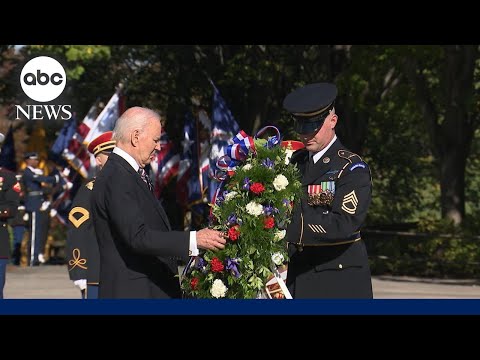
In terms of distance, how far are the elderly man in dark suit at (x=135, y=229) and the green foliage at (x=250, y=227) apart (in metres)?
0.11

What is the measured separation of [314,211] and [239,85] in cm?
2472

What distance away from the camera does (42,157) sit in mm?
29672

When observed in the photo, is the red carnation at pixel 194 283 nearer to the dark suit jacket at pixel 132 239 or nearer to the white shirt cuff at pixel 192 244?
the dark suit jacket at pixel 132 239

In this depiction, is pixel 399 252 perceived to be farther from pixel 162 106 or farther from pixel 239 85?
pixel 162 106

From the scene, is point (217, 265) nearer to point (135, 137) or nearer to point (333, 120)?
point (135, 137)

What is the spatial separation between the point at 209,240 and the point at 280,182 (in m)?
0.52

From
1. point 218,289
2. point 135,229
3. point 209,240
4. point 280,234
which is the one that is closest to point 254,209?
point 280,234

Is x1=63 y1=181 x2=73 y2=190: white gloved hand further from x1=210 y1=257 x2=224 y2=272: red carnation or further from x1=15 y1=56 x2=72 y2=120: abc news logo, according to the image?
x1=210 y1=257 x2=224 y2=272: red carnation

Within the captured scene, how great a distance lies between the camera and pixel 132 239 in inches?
233

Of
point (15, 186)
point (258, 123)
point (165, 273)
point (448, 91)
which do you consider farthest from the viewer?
point (258, 123)

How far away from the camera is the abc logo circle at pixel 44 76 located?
90.2 ft

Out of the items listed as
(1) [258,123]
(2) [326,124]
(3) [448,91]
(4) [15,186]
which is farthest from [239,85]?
(2) [326,124]

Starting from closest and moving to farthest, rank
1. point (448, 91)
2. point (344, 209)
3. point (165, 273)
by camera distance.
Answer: point (165, 273) → point (344, 209) → point (448, 91)

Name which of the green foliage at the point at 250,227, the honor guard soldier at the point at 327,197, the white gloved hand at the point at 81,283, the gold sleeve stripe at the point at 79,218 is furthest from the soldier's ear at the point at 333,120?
the white gloved hand at the point at 81,283
